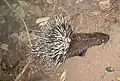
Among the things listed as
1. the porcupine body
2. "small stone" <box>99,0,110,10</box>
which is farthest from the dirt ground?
the porcupine body

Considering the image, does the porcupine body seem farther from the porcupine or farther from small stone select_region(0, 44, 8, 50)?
small stone select_region(0, 44, 8, 50)

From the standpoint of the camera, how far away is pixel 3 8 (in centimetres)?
229

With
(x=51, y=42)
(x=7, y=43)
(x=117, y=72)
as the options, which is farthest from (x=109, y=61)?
(x=7, y=43)

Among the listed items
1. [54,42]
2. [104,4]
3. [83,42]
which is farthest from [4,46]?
[104,4]

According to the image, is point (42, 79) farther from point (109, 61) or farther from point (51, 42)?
point (109, 61)

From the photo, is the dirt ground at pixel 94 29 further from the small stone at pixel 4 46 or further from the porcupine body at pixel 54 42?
the small stone at pixel 4 46

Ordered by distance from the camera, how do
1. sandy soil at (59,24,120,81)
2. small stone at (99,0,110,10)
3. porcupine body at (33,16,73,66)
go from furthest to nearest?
1. small stone at (99,0,110,10)
2. sandy soil at (59,24,120,81)
3. porcupine body at (33,16,73,66)

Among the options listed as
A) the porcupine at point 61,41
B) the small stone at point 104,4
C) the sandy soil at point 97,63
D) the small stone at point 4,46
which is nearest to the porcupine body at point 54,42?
the porcupine at point 61,41

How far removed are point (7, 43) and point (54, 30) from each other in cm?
37

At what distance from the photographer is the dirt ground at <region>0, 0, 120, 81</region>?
7.11 ft

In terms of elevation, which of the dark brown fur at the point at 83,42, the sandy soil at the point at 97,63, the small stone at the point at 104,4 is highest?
the small stone at the point at 104,4

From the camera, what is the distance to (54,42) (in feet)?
6.61

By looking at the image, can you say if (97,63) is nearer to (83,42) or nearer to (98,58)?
(98,58)

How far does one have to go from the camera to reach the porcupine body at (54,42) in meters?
2.02
